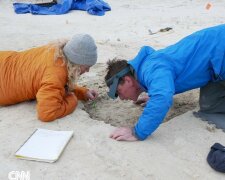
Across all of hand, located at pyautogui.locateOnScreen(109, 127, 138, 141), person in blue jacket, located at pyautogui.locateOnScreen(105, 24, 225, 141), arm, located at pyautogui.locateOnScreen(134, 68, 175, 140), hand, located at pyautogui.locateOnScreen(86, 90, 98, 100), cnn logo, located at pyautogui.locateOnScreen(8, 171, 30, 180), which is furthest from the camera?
hand, located at pyautogui.locateOnScreen(86, 90, 98, 100)

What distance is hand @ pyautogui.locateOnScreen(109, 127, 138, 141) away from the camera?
317 cm

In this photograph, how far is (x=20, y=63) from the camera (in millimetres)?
3719

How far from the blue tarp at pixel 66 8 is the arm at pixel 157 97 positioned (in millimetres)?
5617

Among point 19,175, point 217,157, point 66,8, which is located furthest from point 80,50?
point 66,8

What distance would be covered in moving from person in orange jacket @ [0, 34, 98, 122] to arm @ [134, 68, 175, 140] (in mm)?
769

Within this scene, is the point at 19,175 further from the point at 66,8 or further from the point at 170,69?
the point at 66,8

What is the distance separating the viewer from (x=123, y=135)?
319 centimetres

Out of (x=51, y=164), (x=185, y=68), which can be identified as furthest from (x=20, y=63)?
(x=185, y=68)

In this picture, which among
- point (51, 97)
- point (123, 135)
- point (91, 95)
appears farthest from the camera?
point (91, 95)

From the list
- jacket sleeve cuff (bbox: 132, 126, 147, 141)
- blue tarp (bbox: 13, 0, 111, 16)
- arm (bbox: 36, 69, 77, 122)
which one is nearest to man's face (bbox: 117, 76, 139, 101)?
jacket sleeve cuff (bbox: 132, 126, 147, 141)

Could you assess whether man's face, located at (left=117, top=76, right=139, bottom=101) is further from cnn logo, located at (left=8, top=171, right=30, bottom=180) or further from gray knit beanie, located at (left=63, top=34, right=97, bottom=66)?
cnn logo, located at (left=8, top=171, right=30, bottom=180)

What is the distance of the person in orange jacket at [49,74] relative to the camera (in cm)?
344

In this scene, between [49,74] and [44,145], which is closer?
[44,145]

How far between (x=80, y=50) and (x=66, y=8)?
5402 millimetres
